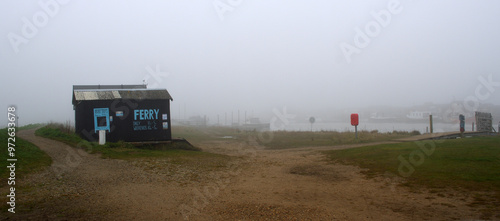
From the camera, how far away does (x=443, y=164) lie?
35.5 ft

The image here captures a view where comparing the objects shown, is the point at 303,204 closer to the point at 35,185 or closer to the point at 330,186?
the point at 330,186

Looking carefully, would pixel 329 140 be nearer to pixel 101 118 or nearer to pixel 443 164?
pixel 443 164

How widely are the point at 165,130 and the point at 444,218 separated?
1708 cm

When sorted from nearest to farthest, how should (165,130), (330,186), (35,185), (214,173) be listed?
(35,185) < (330,186) < (214,173) < (165,130)

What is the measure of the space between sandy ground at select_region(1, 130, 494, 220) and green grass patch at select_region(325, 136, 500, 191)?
79cm

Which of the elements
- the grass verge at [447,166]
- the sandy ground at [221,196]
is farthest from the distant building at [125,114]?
the grass verge at [447,166]

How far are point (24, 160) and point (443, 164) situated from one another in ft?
45.4

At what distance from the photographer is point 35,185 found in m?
8.40

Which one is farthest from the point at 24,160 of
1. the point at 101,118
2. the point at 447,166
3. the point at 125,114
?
the point at 447,166

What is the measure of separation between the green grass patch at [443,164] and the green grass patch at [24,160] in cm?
1065

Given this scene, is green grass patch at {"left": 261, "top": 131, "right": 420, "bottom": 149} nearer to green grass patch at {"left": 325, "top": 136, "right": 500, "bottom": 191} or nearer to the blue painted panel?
green grass patch at {"left": 325, "top": 136, "right": 500, "bottom": 191}

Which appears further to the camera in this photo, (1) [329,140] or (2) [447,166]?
(1) [329,140]

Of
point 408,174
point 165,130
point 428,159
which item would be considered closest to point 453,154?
point 428,159

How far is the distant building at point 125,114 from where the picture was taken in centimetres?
1947
